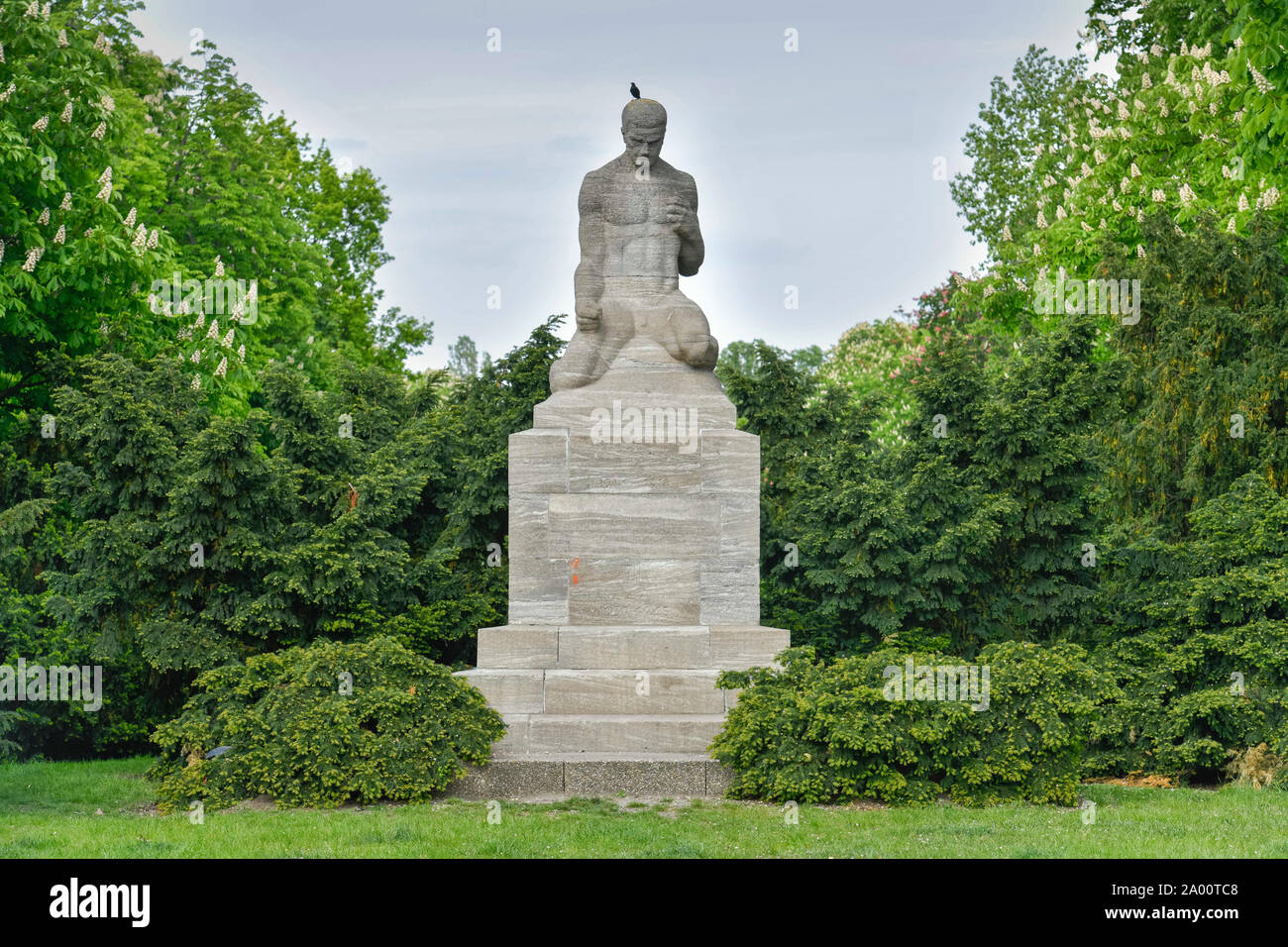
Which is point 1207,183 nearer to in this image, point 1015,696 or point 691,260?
point 691,260

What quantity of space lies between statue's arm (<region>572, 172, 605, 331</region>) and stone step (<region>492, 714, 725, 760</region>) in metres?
3.69

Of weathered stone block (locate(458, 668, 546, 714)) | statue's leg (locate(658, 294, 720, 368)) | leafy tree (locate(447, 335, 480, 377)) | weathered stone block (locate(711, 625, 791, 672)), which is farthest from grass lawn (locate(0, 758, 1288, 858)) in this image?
leafy tree (locate(447, 335, 480, 377))

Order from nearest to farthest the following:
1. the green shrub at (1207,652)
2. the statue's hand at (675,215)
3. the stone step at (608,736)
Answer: the stone step at (608,736)
the green shrub at (1207,652)
the statue's hand at (675,215)

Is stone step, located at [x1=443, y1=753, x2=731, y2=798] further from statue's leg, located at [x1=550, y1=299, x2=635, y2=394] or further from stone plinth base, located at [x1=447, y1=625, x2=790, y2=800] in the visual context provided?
statue's leg, located at [x1=550, y1=299, x2=635, y2=394]

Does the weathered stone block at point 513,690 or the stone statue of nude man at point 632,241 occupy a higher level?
the stone statue of nude man at point 632,241

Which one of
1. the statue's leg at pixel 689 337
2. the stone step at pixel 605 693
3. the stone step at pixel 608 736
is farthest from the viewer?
the statue's leg at pixel 689 337

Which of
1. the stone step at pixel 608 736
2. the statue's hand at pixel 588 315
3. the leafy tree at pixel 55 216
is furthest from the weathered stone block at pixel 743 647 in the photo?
the leafy tree at pixel 55 216

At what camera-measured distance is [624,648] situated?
11594mm

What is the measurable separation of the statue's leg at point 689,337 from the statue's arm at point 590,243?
2.40ft

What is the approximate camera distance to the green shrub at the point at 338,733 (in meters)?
10.1

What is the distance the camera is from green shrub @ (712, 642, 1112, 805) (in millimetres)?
9945

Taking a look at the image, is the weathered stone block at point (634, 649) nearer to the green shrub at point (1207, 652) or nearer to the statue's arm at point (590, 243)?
the statue's arm at point (590, 243)

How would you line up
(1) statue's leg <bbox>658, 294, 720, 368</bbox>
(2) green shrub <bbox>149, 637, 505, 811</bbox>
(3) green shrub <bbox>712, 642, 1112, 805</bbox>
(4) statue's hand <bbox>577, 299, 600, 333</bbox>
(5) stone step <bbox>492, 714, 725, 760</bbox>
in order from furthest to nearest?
(4) statue's hand <bbox>577, 299, 600, 333</bbox>, (1) statue's leg <bbox>658, 294, 720, 368</bbox>, (5) stone step <bbox>492, 714, 725, 760</bbox>, (2) green shrub <bbox>149, 637, 505, 811</bbox>, (3) green shrub <bbox>712, 642, 1112, 805</bbox>

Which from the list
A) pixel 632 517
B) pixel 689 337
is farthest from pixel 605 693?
pixel 689 337
